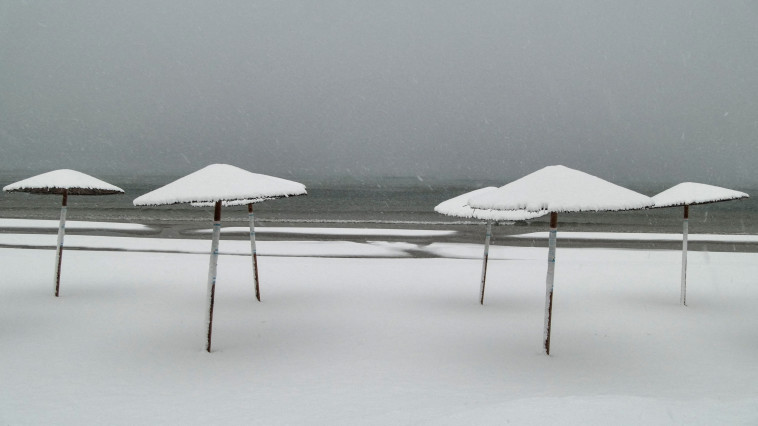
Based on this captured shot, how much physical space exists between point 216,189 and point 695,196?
335 inches

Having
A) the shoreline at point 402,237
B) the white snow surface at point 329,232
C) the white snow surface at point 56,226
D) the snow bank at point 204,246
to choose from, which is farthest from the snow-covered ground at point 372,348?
the white snow surface at point 56,226

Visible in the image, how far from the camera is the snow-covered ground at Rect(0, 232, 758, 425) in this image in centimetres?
571

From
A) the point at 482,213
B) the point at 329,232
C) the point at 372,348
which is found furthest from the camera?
the point at 329,232

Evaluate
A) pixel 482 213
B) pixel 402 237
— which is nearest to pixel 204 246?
pixel 402 237

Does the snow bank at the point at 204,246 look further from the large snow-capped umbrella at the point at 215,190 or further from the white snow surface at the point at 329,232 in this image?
the large snow-capped umbrella at the point at 215,190

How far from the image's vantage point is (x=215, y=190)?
7.11 meters

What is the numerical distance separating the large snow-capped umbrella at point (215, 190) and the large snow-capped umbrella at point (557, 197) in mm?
3064

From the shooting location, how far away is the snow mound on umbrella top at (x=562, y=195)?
691 cm

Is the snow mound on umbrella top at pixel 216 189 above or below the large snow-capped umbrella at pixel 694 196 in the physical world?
below

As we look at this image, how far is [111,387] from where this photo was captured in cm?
640

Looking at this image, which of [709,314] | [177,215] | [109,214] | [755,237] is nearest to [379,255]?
[709,314]

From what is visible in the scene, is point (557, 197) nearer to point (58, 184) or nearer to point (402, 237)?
point (58, 184)

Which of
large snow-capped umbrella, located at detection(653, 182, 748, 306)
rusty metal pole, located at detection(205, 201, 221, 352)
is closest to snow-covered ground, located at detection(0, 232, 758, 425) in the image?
rusty metal pole, located at detection(205, 201, 221, 352)

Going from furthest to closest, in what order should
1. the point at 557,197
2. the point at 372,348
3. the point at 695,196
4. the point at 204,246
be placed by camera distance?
the point at 204,246 → the point at 695,196 → the point at 372,348 → the point at 557,197
